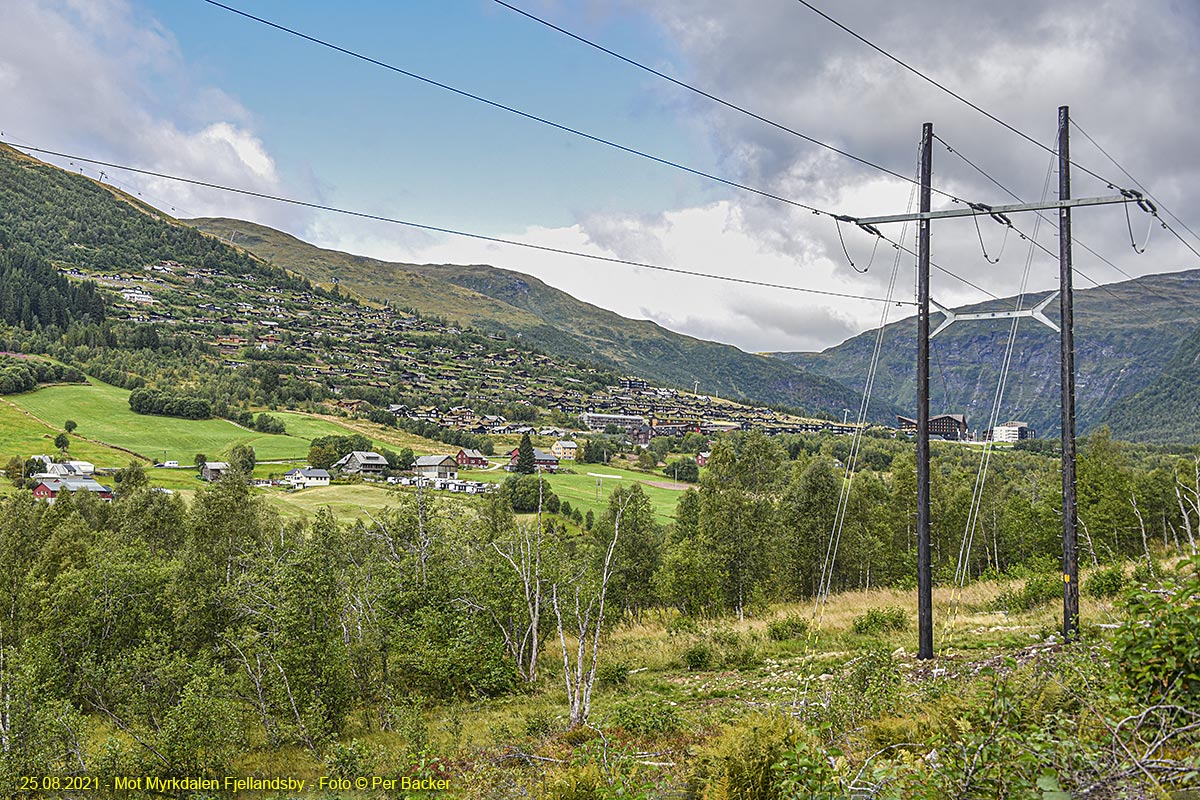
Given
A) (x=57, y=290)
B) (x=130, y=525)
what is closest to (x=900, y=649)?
(x=130, y=525)

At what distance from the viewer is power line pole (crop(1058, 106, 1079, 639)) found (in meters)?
13.2

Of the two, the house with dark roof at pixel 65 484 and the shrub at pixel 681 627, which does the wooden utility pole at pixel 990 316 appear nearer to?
the shrub at pixel 681 627

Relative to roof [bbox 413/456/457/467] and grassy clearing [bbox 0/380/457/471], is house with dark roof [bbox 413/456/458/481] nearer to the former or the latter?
roof [bbox 413/456/457/467]

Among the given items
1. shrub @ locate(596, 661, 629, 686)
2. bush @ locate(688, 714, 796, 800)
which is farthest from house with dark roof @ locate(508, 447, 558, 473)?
bush @ locate(688, 714, 796, 800)

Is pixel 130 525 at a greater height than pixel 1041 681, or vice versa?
pixel 1041 681

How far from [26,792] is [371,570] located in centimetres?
987

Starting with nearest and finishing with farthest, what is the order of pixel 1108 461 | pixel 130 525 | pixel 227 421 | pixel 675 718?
1. pixel 675 718
2. pixel 130 525
3. pixel 1108 461
4. pixel 227 421

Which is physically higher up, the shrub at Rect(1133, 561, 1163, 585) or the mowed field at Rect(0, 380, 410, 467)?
the shrub at Rect(1133, 561, 1163, 585)

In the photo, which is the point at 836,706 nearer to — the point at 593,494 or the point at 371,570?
the point at 371,570

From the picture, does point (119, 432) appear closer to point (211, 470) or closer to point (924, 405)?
point (211, 470)

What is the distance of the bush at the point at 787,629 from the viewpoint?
18641 mm

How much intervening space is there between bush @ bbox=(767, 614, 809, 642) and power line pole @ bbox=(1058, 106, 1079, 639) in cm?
679

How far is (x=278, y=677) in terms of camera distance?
49.7ft

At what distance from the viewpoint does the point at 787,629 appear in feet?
62.1
